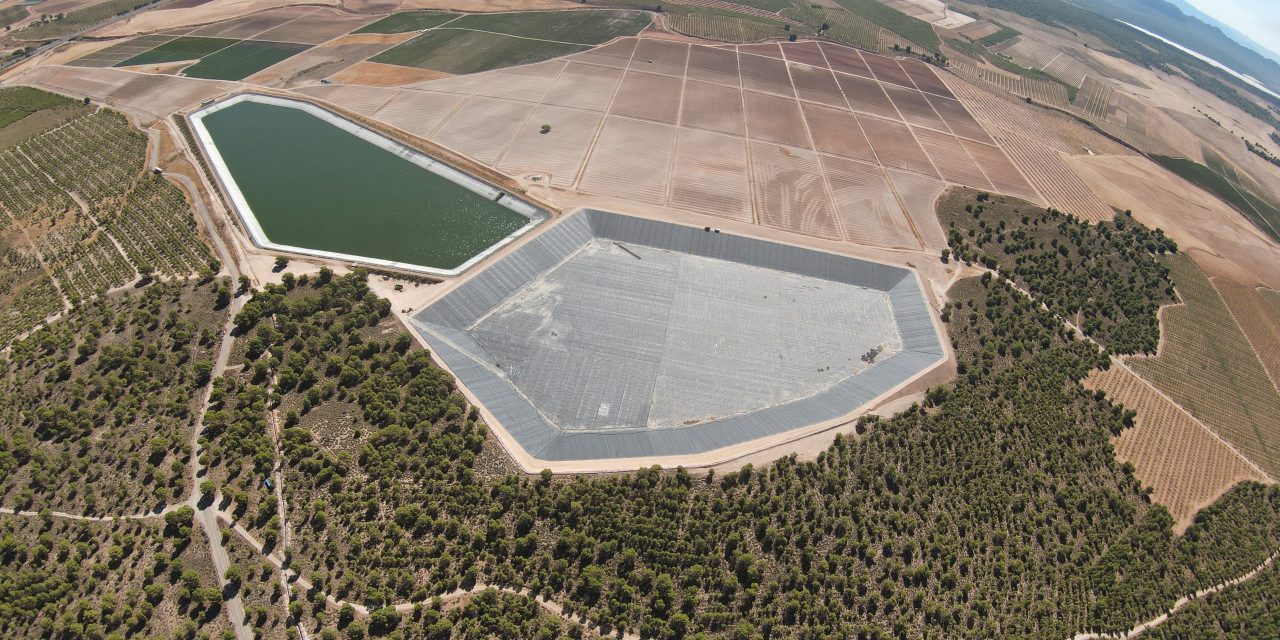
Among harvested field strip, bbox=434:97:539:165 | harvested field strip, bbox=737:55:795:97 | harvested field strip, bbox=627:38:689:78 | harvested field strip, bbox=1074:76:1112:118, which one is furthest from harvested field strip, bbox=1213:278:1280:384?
harvested field strip, bbox=434:97:539:165

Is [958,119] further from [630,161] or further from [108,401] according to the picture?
[108,401]

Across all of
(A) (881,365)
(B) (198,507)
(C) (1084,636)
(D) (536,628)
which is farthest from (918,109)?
(B) (198,507)

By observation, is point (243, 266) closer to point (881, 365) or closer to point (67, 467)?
point (67, 467)

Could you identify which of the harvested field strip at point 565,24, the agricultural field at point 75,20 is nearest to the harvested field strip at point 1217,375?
the harvested field strip at point 565,24

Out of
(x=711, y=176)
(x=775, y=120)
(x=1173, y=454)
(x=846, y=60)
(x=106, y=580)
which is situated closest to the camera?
(x=106, y=580)

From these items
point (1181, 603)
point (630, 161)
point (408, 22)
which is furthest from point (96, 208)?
point (1181, 603)

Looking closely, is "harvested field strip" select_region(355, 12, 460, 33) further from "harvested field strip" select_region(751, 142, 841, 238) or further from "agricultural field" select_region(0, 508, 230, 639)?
"agricultural field" select_region(0, 508, 230, 639)

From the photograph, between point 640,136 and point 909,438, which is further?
point 640,136
